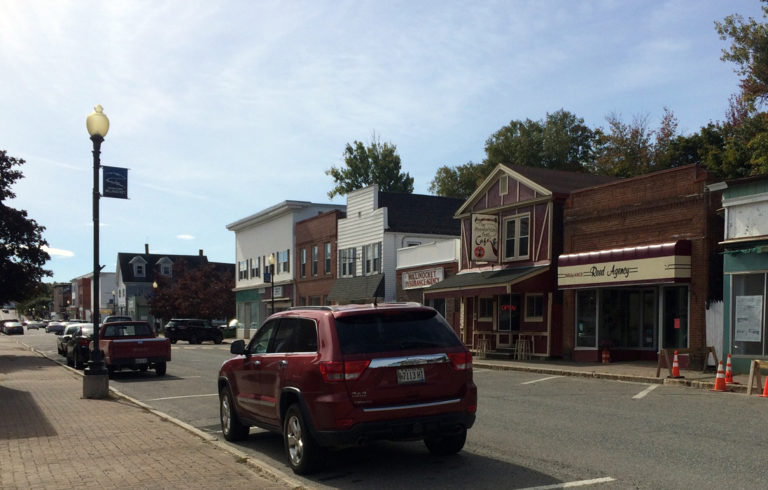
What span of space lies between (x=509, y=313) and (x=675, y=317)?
24.9ft

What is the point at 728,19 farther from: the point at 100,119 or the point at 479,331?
the point at 100,119

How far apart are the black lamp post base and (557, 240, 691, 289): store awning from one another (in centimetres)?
1496

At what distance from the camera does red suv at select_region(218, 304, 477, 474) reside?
7.41m

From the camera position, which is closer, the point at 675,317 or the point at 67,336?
the point at 675,317

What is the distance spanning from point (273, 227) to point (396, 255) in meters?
17.5

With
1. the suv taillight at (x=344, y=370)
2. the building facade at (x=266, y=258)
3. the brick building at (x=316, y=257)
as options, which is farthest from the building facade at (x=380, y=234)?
the suv taillight at (x=344, y=370)

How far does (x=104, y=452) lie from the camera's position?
909cm

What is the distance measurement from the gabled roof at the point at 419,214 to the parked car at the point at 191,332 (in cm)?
1486

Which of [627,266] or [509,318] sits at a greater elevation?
[627,266]

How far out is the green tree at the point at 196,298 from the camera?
5963 centimetres

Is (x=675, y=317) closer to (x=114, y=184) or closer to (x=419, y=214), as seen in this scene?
(x=114, y=184)

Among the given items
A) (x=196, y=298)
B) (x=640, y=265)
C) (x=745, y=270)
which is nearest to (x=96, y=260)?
(x=640, y=265)

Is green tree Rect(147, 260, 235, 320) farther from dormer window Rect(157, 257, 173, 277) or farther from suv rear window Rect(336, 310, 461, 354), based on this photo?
suv rear window Rect(336, 310, 461, 354)

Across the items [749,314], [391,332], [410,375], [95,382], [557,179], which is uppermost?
[557,179]
